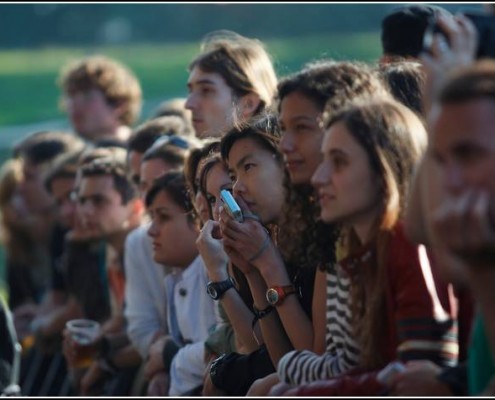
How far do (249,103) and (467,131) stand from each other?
3271 mm

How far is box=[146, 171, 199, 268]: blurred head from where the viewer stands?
22.5 ft

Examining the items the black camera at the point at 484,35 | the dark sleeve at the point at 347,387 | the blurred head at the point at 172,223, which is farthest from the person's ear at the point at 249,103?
the black camera at the point at 484,35

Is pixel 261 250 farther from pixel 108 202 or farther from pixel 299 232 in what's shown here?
pixel 108 202

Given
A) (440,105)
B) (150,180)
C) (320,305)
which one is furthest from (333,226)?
(150,180)

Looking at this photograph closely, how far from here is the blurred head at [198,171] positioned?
6.08 meters

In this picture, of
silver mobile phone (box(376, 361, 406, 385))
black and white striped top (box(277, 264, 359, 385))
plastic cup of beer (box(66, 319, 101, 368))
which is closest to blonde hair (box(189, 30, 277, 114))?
plastic cup of beer (box(66, 319, 101, 368))

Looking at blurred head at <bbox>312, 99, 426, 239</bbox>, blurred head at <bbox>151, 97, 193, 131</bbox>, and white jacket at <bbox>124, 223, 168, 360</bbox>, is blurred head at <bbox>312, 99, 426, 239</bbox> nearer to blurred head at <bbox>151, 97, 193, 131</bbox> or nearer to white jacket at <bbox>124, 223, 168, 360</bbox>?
white jacket at <bbox>124, 223, 168, 360</bbox>

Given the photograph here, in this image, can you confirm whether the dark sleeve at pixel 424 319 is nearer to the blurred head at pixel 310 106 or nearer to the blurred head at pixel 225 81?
the blurred head at pixel 310 106

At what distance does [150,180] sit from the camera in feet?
24.0

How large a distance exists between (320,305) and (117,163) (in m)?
3.78

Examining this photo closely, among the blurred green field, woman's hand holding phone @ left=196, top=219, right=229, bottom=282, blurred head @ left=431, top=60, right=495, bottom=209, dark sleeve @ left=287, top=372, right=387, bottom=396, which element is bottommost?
dark sleeve @ left=287, top=372, right=387, bottom=396

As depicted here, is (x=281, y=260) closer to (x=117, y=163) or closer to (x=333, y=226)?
(x=333, y=226)

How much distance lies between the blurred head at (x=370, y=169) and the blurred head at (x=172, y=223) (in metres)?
2.48

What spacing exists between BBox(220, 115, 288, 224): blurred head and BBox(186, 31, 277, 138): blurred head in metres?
1.15
